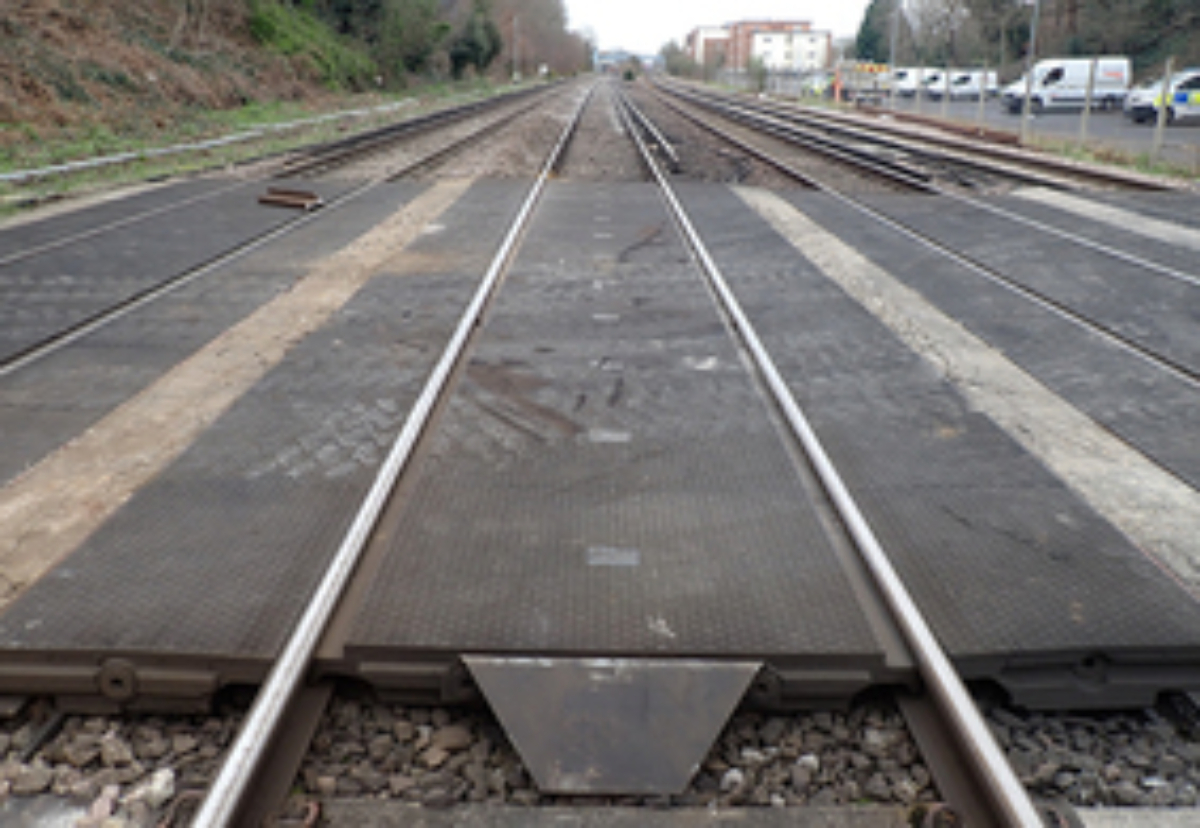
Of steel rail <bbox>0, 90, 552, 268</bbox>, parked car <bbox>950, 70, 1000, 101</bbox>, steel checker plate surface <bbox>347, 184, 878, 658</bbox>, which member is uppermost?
parked car <bbox>950, 70, 1000, 101</bbox>

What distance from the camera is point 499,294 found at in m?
8.10

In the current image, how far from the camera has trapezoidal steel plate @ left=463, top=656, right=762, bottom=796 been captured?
2627mm

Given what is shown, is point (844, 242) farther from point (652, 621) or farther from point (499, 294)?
point (652, 621)

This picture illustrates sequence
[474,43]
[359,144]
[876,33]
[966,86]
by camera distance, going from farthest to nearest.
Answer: [876,33] → [474,43] → [966,86] → [359,144]

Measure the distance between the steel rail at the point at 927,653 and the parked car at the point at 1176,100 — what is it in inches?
1169

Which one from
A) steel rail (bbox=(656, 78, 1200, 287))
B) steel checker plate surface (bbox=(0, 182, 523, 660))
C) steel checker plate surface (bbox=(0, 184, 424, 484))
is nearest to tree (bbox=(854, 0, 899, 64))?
steel rail (bbox=(656, 78, 1200, 287))

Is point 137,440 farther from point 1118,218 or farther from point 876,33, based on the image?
point 876,33

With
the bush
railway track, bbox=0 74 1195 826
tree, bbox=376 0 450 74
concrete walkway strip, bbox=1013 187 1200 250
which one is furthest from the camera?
tree, bbox=376 0 450 74

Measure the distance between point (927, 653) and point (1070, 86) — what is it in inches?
1614

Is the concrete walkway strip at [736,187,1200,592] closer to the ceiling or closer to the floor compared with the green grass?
closer to the floor

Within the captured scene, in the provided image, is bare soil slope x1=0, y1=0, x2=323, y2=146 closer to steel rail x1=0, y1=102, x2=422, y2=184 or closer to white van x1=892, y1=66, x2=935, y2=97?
steel rail x1=0, y1=102, x2=422, y2=184

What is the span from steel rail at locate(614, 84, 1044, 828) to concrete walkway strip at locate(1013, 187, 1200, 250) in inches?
309

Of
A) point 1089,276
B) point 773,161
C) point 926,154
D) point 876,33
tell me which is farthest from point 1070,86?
point 876,33

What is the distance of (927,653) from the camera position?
304cm
